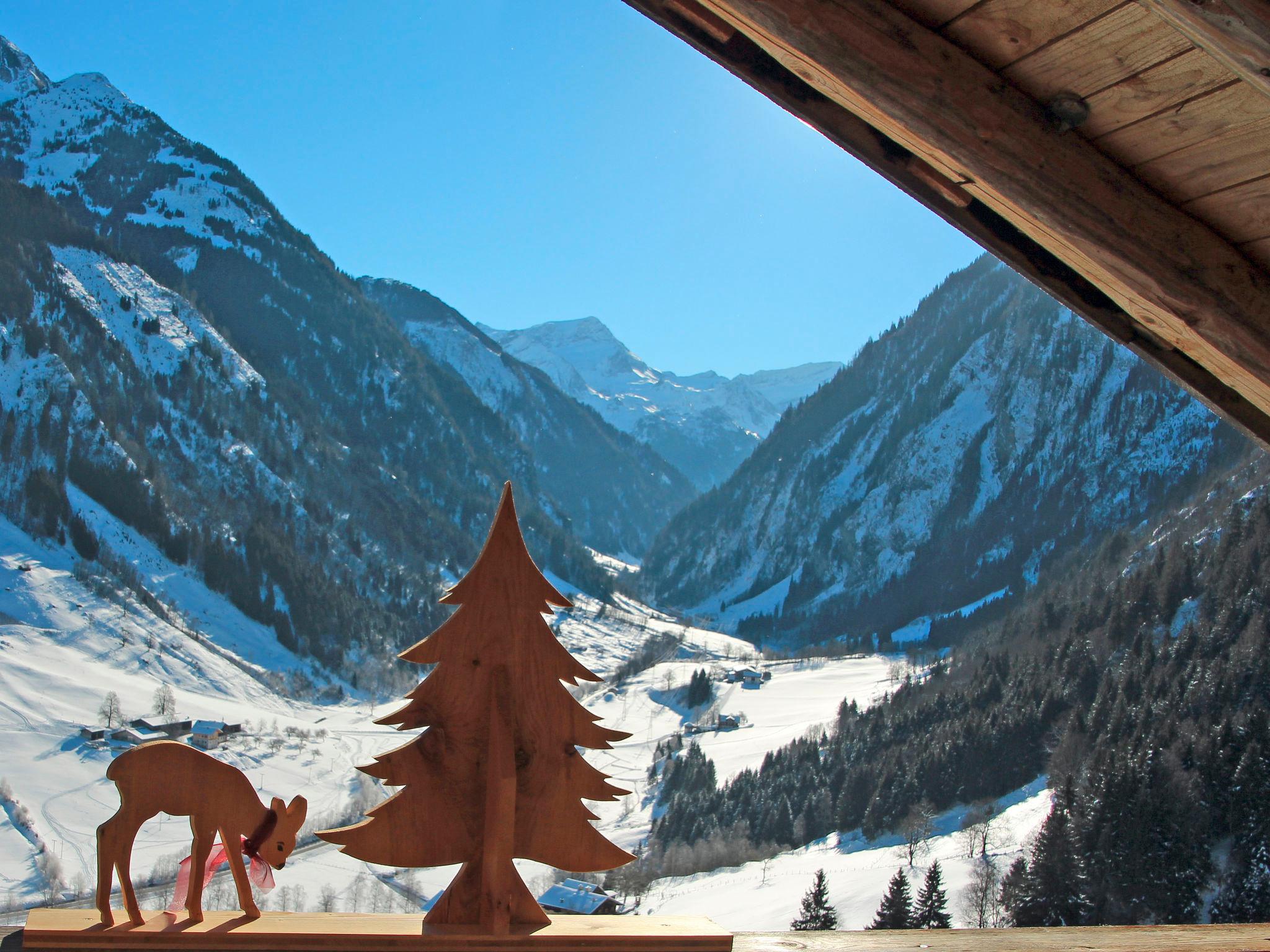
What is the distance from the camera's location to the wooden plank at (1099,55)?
1.90m

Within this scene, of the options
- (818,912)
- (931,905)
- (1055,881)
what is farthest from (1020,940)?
(1055,881)

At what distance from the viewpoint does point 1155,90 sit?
6.71ft

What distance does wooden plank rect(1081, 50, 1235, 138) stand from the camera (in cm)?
195

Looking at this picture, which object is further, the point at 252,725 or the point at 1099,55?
the point at 252,725

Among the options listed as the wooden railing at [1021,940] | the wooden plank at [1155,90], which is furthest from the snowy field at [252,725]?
the wooden plank at [1155,90]

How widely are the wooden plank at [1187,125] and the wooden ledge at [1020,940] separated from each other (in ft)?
7.38

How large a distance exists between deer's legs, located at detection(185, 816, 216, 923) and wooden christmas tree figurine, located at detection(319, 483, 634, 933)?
0.28m

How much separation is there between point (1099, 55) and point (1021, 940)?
255cm

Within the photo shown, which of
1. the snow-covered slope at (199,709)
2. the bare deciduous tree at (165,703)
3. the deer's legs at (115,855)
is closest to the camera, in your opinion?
the deer's legs at (115,855)

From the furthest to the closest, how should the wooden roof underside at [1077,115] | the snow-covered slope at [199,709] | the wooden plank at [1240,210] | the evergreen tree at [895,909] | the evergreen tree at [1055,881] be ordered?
the snow-covered slope at [199,709], the evergreen tree at [1055,881], the evergreen tree at [895,909], the wooden plank at [1240,210], the wooden roof underside at [1077,115]

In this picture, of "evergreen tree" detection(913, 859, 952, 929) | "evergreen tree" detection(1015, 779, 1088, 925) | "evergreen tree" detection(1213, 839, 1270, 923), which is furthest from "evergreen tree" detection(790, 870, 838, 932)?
"evergreen tree" detection(1213, 839, 1270, 923)

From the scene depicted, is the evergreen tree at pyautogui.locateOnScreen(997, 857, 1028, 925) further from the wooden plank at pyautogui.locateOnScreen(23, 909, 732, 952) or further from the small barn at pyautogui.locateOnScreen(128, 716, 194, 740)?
the small barn at pyautogui.locateOnScreen(128, 716, 194, 740)

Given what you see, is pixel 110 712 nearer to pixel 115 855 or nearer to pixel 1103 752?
pixel 1103 752

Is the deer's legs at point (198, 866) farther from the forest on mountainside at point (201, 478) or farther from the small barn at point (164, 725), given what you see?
the forest on mountainside at point (201, 478)
